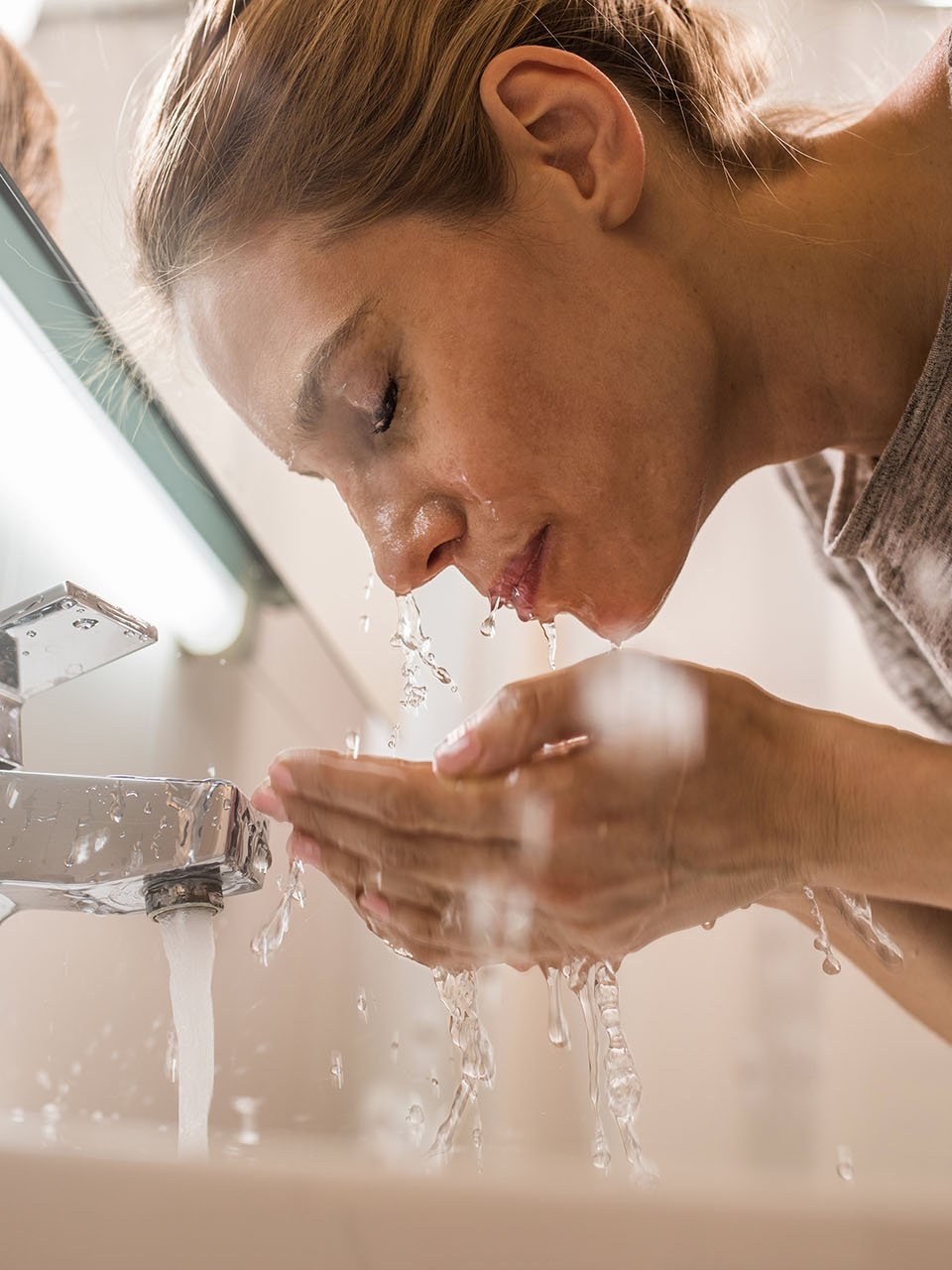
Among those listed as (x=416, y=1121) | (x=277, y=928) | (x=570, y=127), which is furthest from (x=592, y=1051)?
(x=570, y=127)

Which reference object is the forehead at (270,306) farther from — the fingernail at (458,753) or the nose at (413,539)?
the fingernail at (458,753)

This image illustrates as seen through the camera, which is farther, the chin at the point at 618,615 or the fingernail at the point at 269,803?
the chin at the point at 618,615

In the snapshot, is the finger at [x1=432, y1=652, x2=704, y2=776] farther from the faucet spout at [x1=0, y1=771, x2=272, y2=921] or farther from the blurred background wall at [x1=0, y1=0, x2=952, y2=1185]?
the blurred background wall at [x1=0, y1=0, x2=952, y2=1185]

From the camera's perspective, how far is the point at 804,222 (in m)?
0.65

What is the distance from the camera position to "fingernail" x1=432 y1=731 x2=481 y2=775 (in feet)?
1.37

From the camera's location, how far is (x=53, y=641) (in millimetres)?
465

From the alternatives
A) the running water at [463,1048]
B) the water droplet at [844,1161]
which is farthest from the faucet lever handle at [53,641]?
the water droplet at [844,1161]

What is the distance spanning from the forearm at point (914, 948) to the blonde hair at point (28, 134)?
521mm

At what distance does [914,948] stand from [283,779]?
40 centimetres

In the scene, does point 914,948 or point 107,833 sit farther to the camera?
point 914,948

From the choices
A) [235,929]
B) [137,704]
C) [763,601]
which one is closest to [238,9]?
[137,704]

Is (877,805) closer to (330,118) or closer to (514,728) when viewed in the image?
(514,728)

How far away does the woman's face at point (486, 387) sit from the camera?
562 millimetres

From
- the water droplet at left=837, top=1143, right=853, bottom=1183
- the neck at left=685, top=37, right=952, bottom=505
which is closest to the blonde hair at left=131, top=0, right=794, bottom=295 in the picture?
the neck at left=685, top=37, right=952, bottom=505
